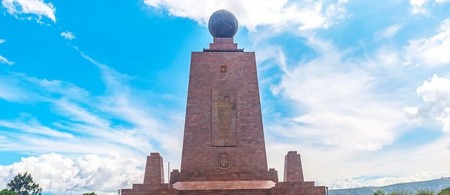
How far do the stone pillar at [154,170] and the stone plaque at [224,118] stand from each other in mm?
2313

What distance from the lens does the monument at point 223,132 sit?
51.9 feet

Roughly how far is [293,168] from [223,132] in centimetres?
296

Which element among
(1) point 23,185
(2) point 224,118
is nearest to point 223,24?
(2) point 224,118

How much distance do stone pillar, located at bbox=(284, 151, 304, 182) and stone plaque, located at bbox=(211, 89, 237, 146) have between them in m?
2.24

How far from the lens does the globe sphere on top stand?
60.3 feet

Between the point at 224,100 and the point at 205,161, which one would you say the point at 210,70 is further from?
the point at 205,161

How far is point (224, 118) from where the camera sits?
54.4ft

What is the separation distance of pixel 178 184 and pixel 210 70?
4743mm

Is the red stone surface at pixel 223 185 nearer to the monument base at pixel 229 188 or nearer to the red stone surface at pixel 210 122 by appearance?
the monument base at pixel 229 188

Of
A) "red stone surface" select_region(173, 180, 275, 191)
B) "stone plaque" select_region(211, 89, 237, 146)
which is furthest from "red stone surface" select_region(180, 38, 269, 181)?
"red stone surface" select_region(173, 180, 275, 191)

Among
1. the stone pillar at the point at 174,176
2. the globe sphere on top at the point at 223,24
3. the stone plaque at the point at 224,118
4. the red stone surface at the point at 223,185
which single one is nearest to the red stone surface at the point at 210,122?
the stone plaque at the point at 224,118

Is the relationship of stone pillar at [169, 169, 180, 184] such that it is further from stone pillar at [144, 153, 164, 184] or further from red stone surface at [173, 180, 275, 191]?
stone pillar at [144, 153, 164, 184]

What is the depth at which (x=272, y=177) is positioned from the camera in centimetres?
1616

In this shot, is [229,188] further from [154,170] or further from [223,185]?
[154,170]
